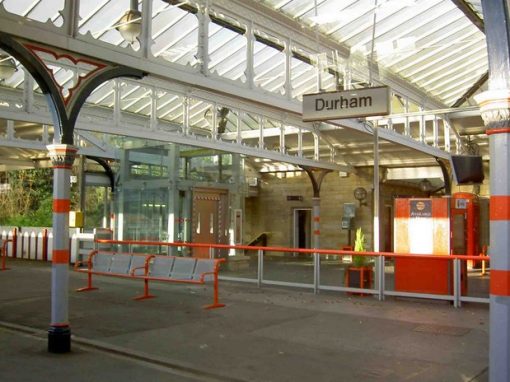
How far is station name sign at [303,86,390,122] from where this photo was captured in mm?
8750

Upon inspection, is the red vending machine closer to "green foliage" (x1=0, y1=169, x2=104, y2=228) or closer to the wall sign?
the wall sign

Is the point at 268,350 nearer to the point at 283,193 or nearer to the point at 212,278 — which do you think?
the point at 212,278

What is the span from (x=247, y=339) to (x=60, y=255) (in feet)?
8.73

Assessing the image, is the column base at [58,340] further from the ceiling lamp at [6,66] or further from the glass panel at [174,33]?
the ceiling lamp at [6,66]

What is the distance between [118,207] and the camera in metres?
18.0

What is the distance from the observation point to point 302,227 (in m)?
28.0

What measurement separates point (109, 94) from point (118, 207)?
3.54 m

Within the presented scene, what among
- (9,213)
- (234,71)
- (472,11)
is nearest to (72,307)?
(234,71)

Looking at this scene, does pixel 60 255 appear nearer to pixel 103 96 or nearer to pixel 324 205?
pixel 103 96

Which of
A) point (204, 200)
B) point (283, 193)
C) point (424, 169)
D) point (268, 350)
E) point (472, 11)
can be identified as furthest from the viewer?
point (283, 193)

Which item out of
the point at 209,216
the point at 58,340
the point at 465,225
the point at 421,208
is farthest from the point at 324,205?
the point at 58,340

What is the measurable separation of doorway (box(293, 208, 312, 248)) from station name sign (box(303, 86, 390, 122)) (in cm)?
1853

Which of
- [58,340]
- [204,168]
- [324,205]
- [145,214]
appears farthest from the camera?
[324,205]

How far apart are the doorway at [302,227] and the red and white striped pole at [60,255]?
20.8 m
